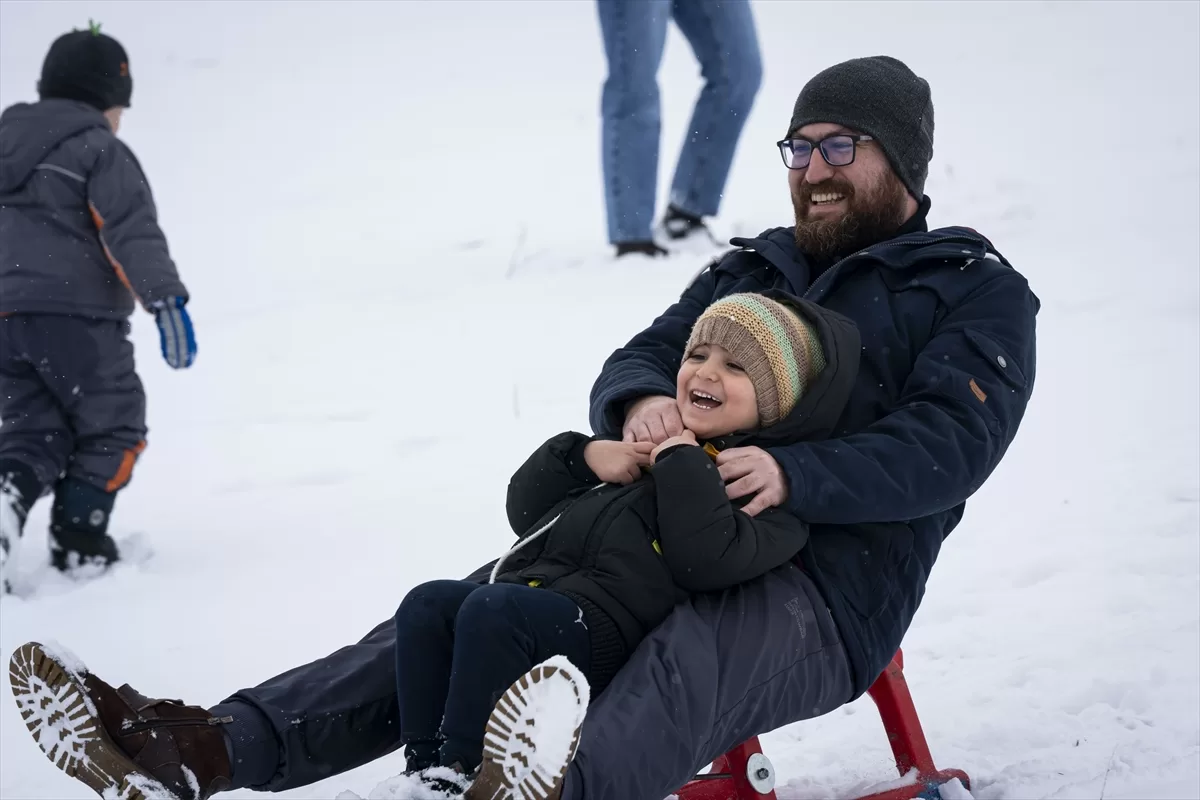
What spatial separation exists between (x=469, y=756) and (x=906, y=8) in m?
10.5

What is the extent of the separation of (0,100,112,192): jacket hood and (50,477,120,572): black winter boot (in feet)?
3.15

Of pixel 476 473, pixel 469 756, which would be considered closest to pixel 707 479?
pixel 469 756

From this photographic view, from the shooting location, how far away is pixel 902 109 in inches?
98.2

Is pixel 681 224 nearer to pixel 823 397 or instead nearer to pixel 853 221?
pixel 853 221

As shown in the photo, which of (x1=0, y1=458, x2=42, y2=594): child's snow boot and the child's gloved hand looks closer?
(x1=0, y1=458, x2=42, y2=594): child's snow boot

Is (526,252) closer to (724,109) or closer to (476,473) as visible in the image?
(724,109)

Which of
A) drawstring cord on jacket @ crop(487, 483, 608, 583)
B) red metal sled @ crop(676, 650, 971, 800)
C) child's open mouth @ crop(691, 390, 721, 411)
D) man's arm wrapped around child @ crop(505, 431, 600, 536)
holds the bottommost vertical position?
red metal sled @ crop(676, 650, 971, 800)

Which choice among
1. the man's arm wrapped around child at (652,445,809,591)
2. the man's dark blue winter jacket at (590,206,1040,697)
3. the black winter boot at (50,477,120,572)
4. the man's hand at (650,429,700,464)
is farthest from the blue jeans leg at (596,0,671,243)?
the man's arm wrapped around child at (652,445,809,591)

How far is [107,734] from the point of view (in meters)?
1.85

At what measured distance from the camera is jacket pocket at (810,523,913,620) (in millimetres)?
2119

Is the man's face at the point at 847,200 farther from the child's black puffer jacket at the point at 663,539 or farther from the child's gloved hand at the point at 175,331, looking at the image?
the child's gloved hand at the point at 175,331

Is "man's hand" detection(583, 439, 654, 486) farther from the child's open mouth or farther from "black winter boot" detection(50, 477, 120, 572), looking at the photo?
"black winter boot" detection(50, 477, 120, 572)

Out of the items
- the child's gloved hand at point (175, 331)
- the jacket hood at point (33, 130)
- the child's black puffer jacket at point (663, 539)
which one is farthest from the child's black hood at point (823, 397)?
the jacket hood at point (33, 130)

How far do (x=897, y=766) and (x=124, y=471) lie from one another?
2615 mm
